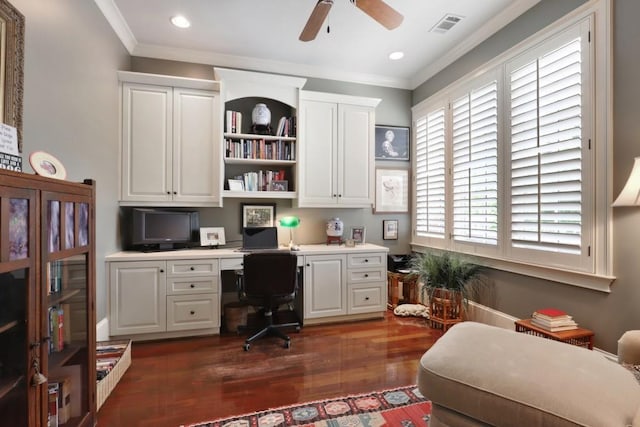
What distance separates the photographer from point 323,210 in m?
3.87

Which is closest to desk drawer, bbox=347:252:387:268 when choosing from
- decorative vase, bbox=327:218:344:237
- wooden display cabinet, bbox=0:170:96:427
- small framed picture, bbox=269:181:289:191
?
decorative vase, bbox=327:218:344:237

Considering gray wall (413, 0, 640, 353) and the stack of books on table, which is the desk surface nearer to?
the stack of books on table

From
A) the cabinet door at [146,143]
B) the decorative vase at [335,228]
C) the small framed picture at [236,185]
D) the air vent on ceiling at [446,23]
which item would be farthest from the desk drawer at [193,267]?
the air vent on ceiling at [446,23]

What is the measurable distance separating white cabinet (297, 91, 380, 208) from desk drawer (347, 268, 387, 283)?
775 mm

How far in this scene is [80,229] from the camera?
1505 millimetres

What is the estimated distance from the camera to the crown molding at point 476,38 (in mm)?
2584

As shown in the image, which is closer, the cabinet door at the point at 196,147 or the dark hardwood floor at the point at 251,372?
the dark hardwood floor at the point at 251,372

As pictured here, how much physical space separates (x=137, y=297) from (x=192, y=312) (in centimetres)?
49

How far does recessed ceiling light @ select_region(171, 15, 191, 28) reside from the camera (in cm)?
275

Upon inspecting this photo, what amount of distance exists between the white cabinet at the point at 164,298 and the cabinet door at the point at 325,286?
2.95 ft

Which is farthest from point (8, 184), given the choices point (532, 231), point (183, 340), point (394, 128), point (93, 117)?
point (394, 128)

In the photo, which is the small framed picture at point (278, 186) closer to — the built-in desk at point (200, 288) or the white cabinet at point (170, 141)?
the white cabinet at point (170, 141)

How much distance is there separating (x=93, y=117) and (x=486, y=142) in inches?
135

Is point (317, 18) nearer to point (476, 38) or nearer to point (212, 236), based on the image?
point (476, 38)
